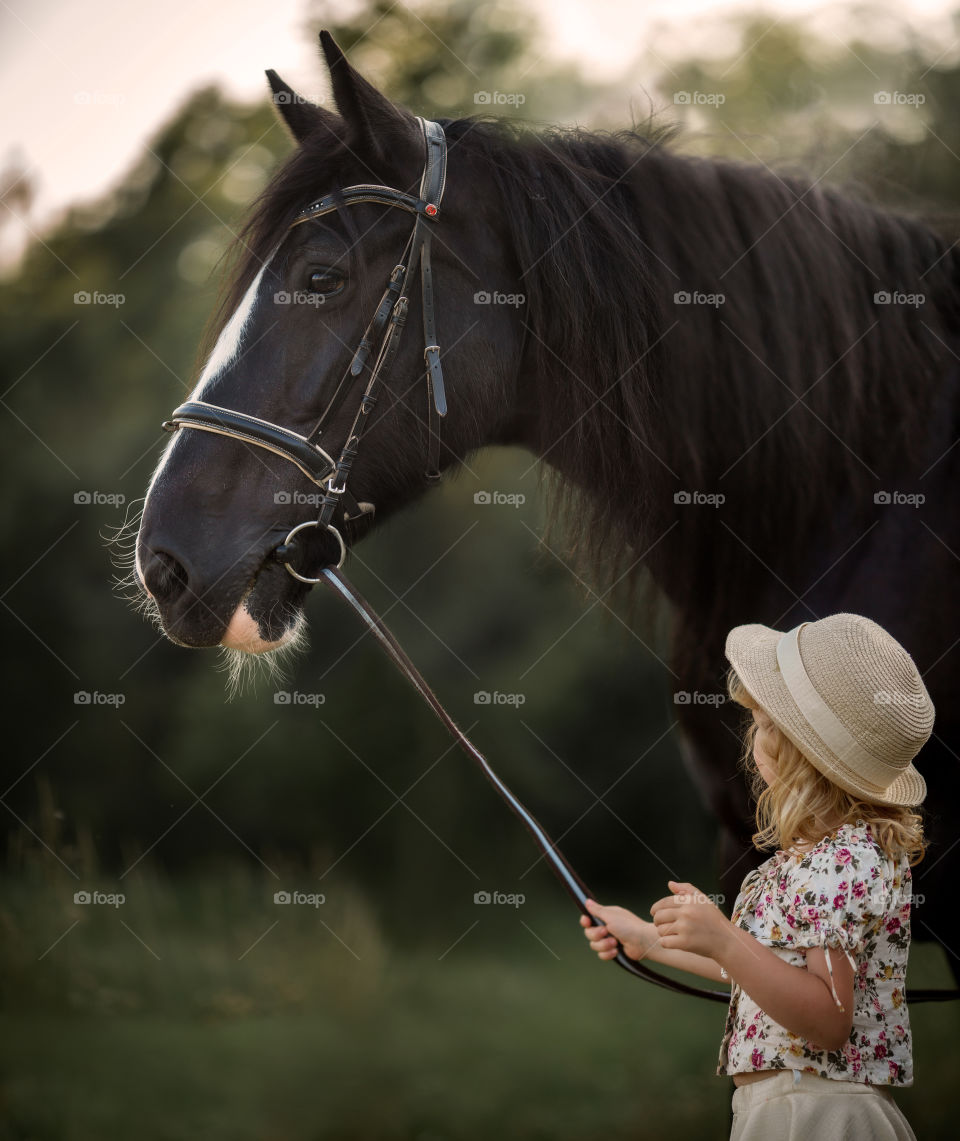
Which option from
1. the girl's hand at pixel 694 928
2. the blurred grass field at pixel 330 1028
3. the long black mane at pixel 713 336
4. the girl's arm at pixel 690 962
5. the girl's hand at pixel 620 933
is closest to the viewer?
the girl's hand at pixel 694 928

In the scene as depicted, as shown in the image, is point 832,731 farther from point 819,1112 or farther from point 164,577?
point 164,577

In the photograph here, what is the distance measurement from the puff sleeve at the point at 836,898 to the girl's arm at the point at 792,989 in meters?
0.02

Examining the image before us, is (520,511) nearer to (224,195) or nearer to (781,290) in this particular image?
(224,195)

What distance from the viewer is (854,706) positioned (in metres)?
1.43

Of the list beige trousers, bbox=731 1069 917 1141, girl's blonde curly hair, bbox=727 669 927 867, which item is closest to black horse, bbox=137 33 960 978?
girl's blonde curly hair, bbox=727 669 927 867

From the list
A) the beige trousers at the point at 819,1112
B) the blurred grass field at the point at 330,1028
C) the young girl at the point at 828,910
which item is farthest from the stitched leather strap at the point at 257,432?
the blurred grass field at the point at 330,1028

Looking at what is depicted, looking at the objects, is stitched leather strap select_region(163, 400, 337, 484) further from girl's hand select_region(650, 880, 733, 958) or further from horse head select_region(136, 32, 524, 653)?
girl's hand select_region(650, 880, 733, 958)

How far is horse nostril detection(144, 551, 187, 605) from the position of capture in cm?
199

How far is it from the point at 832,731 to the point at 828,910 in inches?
10.0

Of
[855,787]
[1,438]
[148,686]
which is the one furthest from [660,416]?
[1,438]

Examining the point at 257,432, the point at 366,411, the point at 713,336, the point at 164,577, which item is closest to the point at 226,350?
the point at 257,432

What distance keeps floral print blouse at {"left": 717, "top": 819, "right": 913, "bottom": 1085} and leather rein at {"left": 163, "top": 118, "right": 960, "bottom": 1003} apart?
52 centimetres

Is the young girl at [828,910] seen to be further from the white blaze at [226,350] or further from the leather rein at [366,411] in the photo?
the white blaze at [226,350]

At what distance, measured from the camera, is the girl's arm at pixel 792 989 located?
4.36 ft
